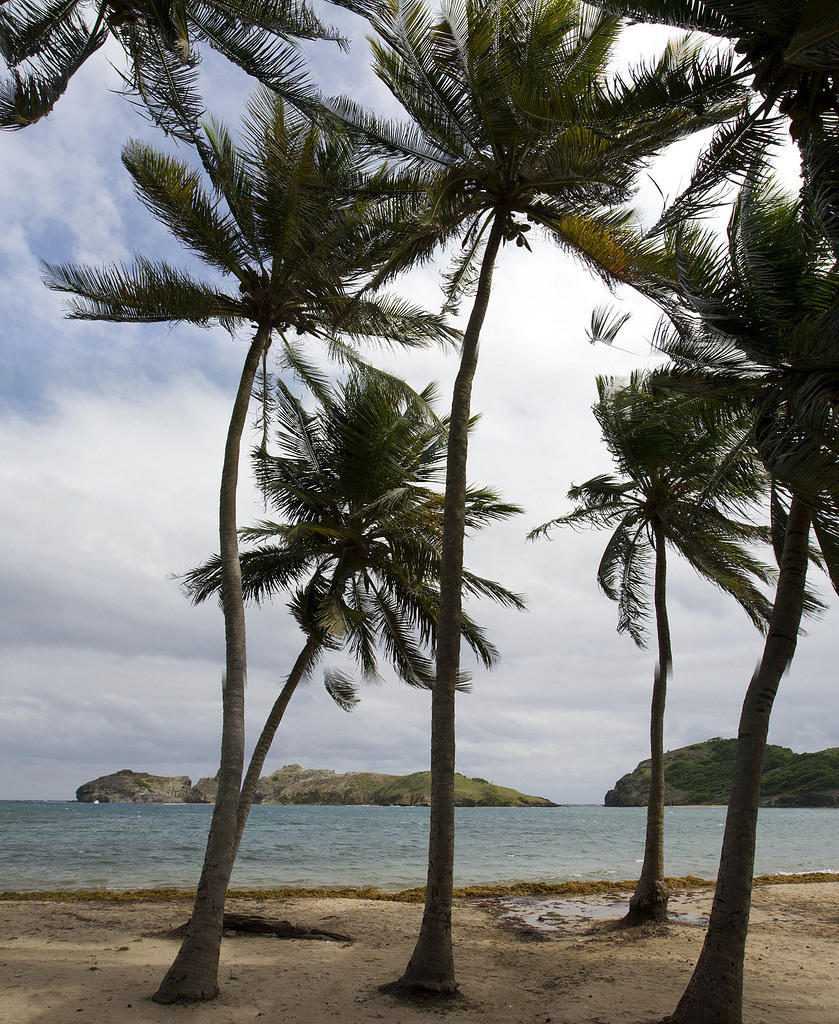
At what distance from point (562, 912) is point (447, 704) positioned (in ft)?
27.6

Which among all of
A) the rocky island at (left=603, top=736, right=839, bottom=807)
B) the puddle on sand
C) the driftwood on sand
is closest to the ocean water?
the puddle on sand

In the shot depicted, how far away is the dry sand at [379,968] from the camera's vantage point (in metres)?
7.34

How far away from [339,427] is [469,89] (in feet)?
21.1

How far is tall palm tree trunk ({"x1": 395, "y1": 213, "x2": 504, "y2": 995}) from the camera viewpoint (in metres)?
7.86

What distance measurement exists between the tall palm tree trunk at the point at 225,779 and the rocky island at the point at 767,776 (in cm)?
9286

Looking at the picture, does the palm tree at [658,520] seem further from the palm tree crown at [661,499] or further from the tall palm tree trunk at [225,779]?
the tall palm tree trunk at [225,779]

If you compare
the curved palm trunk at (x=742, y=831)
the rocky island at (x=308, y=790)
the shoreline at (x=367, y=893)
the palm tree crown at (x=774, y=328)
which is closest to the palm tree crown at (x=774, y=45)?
the palm tree crown at (x=774, y=328)

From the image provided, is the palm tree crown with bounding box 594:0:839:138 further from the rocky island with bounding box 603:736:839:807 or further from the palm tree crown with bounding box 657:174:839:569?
the rocky island with bounding box 603:736:839:807

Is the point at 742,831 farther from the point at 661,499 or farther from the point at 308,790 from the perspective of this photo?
the point at 308,790

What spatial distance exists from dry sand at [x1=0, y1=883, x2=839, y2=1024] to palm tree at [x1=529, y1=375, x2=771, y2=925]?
208 cm

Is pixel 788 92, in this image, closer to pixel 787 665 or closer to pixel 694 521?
pixel 787 665

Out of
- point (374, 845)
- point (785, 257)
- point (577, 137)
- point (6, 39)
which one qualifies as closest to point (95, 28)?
point (6, 39)

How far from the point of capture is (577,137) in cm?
844

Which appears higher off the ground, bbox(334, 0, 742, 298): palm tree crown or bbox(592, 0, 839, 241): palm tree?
bbox(334, 0, 742, 298): palm tree crown
